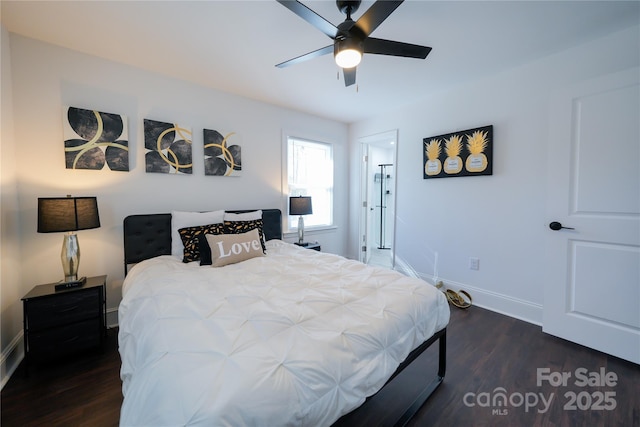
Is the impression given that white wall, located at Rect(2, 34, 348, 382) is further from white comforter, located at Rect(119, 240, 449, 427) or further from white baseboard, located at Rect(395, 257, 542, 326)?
white baseboard, located at Rect(395, 257, 542, 326)

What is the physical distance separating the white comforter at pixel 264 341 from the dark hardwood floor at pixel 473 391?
1.52 ft

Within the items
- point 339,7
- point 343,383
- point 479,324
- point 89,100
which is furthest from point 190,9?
point 479,324

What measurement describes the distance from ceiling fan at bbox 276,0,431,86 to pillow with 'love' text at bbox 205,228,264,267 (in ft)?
5.21

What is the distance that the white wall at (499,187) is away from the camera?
2.38 meters

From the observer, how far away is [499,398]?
1633 millimetres

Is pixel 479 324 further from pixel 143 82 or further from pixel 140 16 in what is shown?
pixel 143 82

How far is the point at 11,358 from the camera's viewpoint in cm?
185

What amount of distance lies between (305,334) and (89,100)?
283 centimetres

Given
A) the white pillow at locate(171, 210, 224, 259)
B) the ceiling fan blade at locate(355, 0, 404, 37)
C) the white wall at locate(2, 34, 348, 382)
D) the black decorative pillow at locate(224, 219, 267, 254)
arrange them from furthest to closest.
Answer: the black decorative pillow at locate(224, 219, 267, 254) → the white pillow at locate(171, 210, 224, 259) → the white wall at locate(2, 34, 348, 382) → the ceiling fan blade at locate(355, 0, 404, 37)

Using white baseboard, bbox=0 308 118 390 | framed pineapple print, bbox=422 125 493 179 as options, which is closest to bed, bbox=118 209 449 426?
white baseboard, bbox=0 308 118 390

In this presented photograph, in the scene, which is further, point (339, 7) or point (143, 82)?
point (143, 82)

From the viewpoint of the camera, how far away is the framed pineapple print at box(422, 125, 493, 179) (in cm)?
281

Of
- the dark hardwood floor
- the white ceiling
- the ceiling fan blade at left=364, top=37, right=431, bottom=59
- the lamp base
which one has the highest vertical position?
the white ceiling

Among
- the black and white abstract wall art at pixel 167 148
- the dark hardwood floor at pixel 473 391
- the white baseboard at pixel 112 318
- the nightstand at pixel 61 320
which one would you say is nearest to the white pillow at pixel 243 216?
the black and white abstract wall art at pixel 167 148
